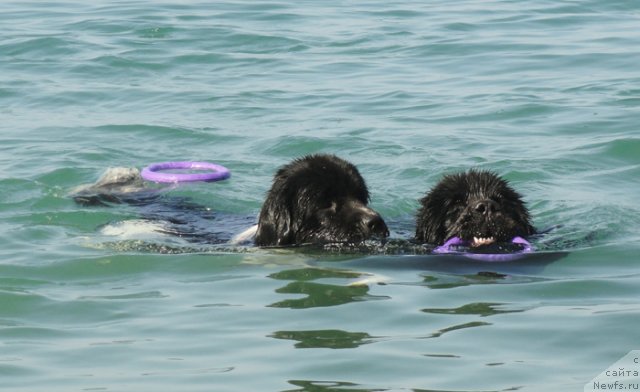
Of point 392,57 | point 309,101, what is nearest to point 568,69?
point 392,57

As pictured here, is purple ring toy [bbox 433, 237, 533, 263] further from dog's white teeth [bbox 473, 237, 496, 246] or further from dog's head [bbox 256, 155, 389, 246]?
dog's head [bbox 256, 155, 389, 246]

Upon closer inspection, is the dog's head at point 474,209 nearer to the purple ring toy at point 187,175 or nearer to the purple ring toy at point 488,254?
the purple ring toy at point 488,254

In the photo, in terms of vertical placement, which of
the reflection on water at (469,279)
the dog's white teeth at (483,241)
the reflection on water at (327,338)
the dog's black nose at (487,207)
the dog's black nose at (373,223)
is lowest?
the reflection on water at (327,338)

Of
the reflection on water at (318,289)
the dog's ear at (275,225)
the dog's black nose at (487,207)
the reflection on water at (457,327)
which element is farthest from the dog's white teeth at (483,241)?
the reflection on water at (457,327)

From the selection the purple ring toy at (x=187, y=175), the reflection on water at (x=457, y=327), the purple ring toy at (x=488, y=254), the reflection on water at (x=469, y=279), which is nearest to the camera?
the reflection on water at (x=457, y=327)

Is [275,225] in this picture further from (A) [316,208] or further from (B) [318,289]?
(B) [318,289]

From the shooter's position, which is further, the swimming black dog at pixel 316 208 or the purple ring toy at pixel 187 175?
the purple ring toy at pixel 187 175

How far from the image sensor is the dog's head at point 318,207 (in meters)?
8.23

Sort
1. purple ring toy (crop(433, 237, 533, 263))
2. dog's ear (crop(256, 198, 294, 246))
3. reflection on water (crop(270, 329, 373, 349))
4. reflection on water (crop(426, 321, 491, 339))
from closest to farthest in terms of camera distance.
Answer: reflection on water (crop(270, 329, 373, 349)), reflection on water (crop(426, 321, 491, 339)), purple ring toy (crop(433, 237, 533, 263)), dog's ear (crop(256, 198, 294, 246))

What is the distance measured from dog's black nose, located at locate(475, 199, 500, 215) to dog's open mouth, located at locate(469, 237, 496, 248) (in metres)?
0.20

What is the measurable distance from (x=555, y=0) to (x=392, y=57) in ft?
16.3

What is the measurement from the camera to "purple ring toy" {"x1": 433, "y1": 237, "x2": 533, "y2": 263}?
795cm

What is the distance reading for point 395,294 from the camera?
24.5ft

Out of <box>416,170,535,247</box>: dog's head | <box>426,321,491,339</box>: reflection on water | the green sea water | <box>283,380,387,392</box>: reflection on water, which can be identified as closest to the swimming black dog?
the green sea water
